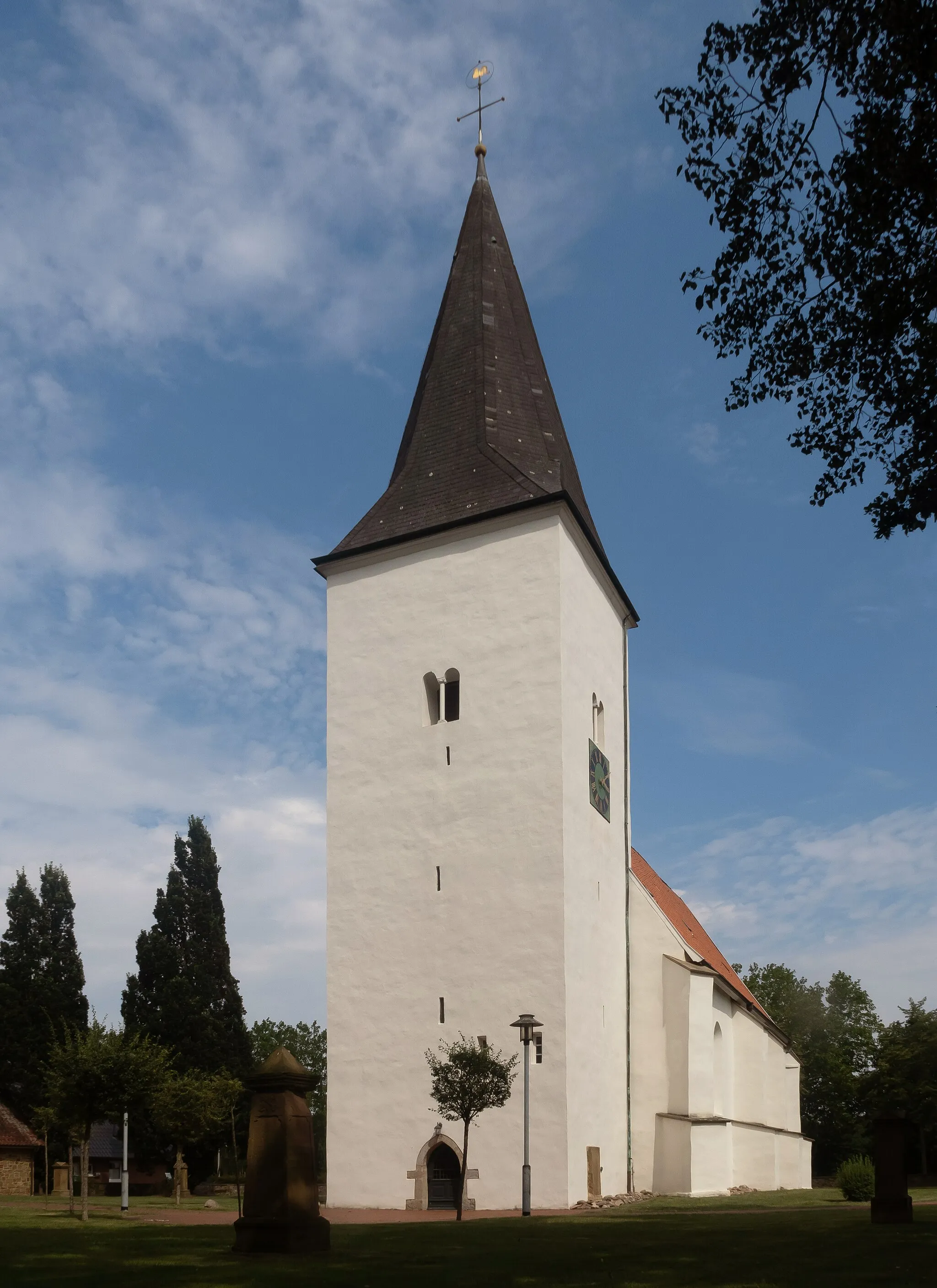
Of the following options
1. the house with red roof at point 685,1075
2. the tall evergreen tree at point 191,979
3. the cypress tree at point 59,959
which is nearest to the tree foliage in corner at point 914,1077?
the house with red roof at point 685,1075

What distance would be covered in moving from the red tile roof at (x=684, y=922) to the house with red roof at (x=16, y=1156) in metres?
20.2

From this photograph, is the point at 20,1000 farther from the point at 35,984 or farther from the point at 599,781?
the point at 599,781

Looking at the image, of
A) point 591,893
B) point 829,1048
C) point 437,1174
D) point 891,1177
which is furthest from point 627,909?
point 829,1048

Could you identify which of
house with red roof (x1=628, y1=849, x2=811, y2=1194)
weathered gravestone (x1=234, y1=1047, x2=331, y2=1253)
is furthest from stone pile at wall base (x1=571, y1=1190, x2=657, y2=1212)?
weathered gravestone (x1=234, y1=1047, x2=331, y2=1253)

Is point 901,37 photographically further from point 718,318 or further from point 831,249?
point 718,318

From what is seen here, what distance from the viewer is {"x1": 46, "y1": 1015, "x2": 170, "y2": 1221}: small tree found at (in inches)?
856

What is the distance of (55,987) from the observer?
44938 mm

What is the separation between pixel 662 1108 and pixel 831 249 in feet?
69.3

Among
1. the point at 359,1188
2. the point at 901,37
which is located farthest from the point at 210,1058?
the point at 901,37

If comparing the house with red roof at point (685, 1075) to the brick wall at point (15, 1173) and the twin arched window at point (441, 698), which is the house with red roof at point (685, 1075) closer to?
the twin arched window at point (441, 698)

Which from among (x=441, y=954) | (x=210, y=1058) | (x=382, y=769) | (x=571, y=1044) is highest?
(x=382, y=769)

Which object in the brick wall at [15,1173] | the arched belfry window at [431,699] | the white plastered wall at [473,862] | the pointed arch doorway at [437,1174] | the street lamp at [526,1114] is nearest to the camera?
the street lamp at [526,1114]

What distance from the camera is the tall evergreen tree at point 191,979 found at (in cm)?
4444

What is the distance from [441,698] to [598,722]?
3876 mm
